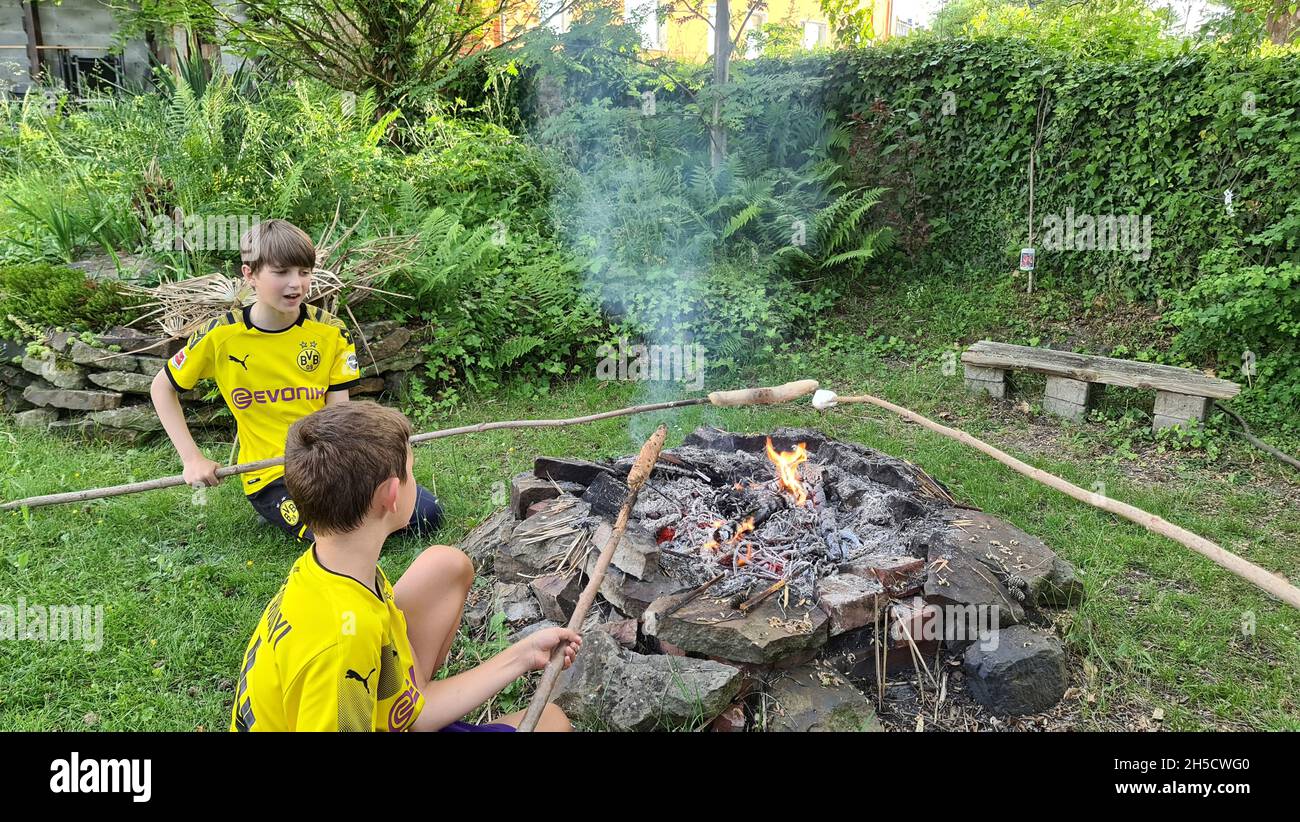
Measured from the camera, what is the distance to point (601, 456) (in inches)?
210

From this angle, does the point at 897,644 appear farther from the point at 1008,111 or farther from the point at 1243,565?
the point at 1008,111

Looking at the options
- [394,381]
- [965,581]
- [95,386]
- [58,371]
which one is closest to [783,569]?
[965,581]

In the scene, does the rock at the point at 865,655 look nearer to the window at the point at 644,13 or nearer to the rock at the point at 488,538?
the rock at the point at 488,538

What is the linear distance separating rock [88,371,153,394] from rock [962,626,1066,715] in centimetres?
544

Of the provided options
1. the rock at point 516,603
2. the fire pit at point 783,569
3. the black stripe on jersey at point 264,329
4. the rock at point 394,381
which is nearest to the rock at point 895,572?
the fire pit at point 783,569

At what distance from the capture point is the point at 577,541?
3586 millimetres

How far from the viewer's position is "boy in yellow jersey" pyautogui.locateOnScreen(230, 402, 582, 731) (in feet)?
5.99

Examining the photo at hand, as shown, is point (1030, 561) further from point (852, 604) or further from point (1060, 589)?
point (852, 604)

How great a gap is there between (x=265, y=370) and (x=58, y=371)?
2.68 m

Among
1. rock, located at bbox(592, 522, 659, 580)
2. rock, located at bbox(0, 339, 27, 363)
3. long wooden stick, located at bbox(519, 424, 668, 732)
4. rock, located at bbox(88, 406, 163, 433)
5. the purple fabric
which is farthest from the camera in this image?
rock, located at bbox(0, 339, 27, 363)

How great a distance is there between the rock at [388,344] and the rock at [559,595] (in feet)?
11.0

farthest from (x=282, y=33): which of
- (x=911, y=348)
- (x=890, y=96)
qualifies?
(x=911, y=348)

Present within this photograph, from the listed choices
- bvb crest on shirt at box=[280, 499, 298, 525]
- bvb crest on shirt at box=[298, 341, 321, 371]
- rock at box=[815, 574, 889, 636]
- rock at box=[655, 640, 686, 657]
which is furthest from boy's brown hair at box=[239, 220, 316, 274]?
rock at box=[815, 574, 889, 636]

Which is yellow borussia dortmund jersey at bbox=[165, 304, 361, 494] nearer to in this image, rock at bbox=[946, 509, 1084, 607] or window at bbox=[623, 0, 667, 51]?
rock at bbox=[946, 509, 1084, 607]
